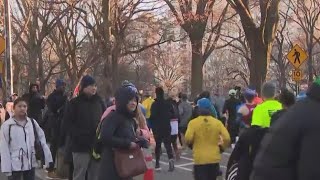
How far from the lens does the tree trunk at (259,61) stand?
69.8 ft

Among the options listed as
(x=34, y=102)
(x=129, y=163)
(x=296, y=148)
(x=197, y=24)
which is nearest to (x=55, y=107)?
(x=34, y=102)

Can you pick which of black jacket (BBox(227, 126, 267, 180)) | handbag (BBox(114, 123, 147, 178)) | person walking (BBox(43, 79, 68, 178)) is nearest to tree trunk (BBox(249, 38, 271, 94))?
person walking (BBox(43, 79, 68, 178))

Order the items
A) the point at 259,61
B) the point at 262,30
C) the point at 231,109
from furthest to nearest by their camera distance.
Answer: the point at 259,61
the point at 262,30
the point at 231,109

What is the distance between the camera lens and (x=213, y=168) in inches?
350

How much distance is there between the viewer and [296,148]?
313 centimetres

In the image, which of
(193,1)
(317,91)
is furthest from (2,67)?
(317,91)

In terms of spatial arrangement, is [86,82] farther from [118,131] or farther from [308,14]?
[308,14]

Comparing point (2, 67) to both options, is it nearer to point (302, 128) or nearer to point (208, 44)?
point (208, 44)

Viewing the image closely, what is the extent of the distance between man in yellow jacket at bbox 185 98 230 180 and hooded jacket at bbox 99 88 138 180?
2.53 metres

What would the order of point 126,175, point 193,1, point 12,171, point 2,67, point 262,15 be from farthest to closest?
point 193,1 < point 2,67 < point 262,15 < point 12,171 < point 126,175

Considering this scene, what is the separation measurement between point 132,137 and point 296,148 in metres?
3.23

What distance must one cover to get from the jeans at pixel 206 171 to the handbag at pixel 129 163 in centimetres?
283

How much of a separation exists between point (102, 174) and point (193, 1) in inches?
896

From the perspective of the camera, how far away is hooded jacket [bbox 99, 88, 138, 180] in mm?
6051
